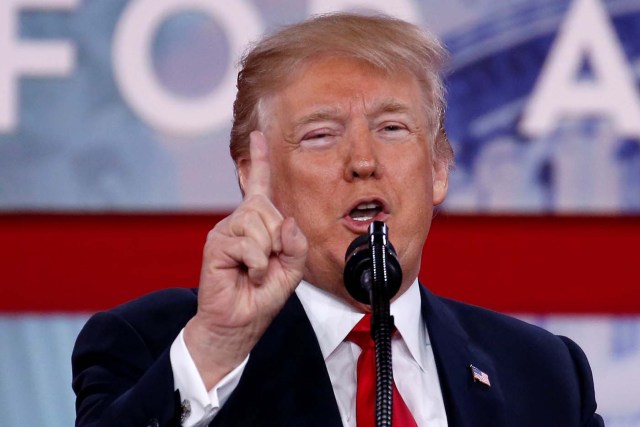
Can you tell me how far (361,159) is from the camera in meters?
1.69

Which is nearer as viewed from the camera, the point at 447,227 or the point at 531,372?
the point at 531,372

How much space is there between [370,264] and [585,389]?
67cm

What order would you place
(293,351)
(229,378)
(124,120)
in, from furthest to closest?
(124,120)
(293,351)
(229,378)

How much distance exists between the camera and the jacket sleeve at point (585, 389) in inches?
72.5

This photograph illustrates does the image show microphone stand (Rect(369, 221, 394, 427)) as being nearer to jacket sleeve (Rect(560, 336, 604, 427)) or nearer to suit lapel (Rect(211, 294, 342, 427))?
suit lapel (Rect(211, 294, 342, 427))

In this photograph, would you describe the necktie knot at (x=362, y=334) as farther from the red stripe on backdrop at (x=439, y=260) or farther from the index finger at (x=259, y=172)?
the red stripe on backdrop at (x=439, y=260)

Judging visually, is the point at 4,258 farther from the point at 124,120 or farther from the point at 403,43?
the point at 403,43

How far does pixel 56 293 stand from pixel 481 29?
120cm

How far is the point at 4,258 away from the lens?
8.92 ft

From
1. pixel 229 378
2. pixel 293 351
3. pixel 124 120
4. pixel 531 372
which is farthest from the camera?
pixel 124 120

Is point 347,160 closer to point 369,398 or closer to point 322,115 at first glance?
point 322,115

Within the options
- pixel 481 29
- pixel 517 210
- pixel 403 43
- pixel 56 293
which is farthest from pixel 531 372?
pixel 56 293

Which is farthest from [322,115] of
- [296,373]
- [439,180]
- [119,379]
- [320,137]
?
[119,379]

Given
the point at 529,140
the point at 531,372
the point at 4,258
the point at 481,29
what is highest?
the point at 481,29
